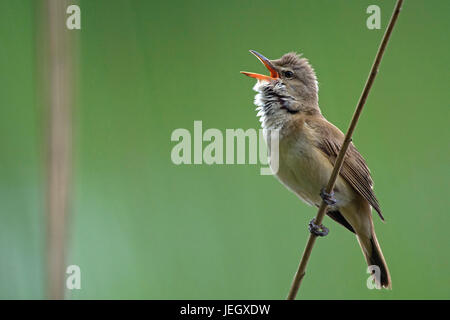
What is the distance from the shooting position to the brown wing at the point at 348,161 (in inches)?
106

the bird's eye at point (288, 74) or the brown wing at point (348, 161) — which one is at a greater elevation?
the bird's eye at point (288, 74)

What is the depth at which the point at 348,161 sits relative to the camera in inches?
108

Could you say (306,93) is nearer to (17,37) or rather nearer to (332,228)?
(332,228)

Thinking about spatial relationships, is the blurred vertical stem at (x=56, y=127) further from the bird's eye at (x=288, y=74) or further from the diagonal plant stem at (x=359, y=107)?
the bird's eye at (x=288, y=74)

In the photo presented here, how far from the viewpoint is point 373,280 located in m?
2.58

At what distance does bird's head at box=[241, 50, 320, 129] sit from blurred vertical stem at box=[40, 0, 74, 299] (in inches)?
59.0

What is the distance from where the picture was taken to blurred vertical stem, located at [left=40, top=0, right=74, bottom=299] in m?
1.19

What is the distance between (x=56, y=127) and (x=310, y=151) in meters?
1.68

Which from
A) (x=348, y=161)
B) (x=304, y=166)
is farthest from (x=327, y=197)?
(x=348, y=161)

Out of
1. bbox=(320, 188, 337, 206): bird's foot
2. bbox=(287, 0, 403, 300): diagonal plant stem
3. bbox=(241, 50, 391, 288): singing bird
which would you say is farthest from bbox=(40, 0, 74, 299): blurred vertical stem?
bbox=(241, 50, 391, 288): singing bird

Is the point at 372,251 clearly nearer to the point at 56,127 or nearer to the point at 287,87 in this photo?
the point at 287,87

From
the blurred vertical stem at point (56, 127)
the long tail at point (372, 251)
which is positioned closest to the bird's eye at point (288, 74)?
the long tail at point (372, 251)

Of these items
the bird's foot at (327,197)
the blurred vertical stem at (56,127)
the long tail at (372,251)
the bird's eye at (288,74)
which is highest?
the bird's eye at (288,74)

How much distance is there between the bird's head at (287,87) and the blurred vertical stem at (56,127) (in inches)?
59.0
